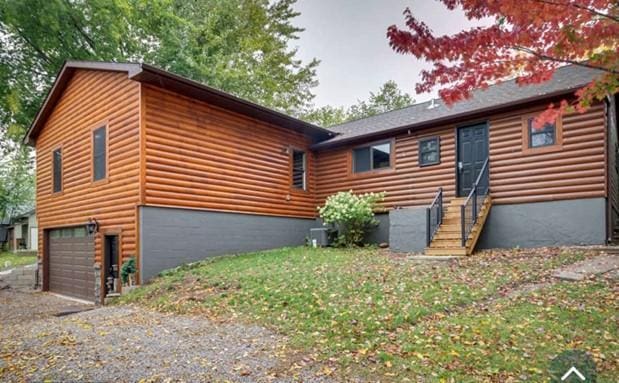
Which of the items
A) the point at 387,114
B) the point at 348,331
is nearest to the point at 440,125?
the point at 387,114

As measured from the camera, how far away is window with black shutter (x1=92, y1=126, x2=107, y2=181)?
10.9m

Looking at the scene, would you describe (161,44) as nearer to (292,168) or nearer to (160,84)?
(292,168)

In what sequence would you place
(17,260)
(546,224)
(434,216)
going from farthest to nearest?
(17,260) < (434,216) < (546,224)

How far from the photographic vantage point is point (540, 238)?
32.9 feet

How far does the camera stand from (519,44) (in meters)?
5.71

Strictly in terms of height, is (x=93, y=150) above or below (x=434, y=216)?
above

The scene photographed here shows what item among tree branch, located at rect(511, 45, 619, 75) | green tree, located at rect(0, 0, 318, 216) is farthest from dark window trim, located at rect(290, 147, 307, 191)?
tree branch, located at rect(511, 45, 619, 75)

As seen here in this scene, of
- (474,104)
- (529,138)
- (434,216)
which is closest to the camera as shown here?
(529,138)

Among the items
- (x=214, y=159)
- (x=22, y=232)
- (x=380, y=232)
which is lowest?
(x=22, y=232)

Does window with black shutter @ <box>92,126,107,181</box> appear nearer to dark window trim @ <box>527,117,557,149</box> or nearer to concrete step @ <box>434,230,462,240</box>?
concrete step @ <box>434,230,462,240</box>

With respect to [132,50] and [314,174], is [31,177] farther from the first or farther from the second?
[314,174]

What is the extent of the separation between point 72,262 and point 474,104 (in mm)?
13182

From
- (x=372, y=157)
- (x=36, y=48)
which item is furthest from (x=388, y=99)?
(x=36, y=48)

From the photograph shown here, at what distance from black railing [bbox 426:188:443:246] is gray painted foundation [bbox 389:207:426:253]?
17 centimetres
